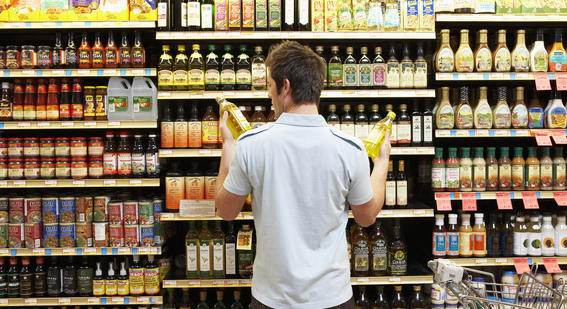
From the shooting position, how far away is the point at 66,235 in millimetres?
3258

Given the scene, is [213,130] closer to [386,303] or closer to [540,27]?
[386,303]

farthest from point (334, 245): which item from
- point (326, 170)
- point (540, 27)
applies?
point (540, 27)

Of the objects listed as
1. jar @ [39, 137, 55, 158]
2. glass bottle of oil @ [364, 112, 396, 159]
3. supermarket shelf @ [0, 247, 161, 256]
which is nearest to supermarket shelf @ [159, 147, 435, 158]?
supermarket shelf @ [0, 247, 161, 256]

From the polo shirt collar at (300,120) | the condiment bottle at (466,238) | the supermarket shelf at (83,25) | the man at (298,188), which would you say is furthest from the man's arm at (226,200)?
the condiment bottle at (466,238)

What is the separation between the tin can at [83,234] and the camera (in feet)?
10.7

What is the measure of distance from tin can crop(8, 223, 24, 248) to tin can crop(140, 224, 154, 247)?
804 millimetres

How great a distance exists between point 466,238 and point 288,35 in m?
1.74

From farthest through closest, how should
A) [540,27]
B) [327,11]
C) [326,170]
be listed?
[540,27]
[327,11]
[326,170]

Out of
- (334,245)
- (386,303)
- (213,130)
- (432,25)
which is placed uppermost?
(432,25)

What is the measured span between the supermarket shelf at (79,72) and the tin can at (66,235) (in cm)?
99

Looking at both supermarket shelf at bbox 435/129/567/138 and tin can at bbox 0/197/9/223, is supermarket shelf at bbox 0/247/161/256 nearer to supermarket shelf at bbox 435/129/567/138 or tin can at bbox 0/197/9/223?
tin can at bbox 0/197/9/223

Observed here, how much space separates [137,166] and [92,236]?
0.57 meters

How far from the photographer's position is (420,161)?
140 inches

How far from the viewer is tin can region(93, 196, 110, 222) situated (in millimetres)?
3258
